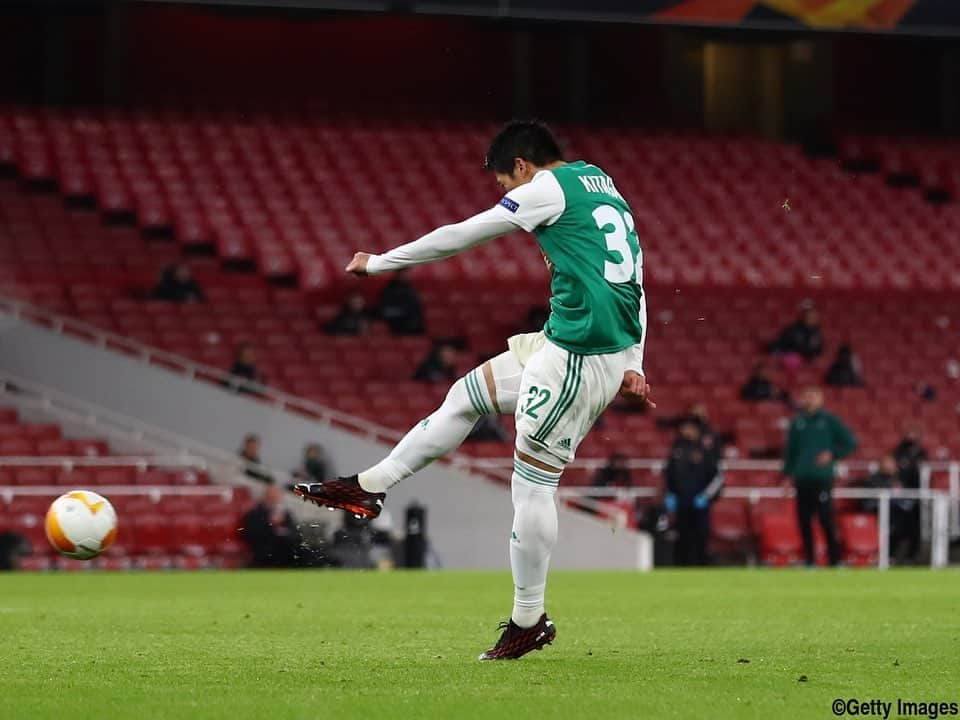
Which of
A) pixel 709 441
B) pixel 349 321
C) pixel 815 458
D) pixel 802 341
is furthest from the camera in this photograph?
pixel 802 341

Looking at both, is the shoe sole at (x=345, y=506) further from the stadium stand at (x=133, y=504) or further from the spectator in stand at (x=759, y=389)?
the spectator in stand at (x=759, y=389)

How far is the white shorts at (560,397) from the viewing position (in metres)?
7.68

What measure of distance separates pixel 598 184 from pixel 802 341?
18.2 meters

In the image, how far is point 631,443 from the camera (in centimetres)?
2342

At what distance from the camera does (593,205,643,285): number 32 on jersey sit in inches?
304

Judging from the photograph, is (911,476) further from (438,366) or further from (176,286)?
(176,286)

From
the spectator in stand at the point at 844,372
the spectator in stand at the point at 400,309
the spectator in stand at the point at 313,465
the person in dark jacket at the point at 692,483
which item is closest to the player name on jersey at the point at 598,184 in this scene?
the person in dark jacket at the point at 692,483

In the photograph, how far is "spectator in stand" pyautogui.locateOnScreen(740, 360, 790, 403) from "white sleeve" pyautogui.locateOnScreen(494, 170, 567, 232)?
17294 millimetres

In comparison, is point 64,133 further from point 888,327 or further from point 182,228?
point 888,327

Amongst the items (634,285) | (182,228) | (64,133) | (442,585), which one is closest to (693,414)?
(442,585)

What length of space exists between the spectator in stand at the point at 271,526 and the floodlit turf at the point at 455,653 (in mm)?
4639

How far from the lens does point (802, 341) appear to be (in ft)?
84.1

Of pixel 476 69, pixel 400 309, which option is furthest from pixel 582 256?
pixel 476 69

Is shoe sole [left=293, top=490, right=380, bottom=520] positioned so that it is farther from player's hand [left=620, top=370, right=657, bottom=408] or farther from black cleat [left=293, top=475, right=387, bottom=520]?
player's hand [left=620, top=370, right=657, bottom=408]
